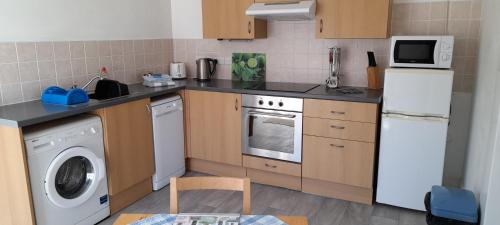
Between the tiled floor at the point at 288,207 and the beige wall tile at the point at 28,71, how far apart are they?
3.90ft

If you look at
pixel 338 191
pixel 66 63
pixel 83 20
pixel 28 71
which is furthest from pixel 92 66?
pixel 338 191

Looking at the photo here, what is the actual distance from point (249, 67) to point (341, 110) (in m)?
1.25

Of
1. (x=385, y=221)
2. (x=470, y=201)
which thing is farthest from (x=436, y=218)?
(x=385, y=221)

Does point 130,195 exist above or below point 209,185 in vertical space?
below

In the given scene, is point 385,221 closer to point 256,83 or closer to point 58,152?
point 256,83

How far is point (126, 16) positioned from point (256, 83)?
139 centimetres

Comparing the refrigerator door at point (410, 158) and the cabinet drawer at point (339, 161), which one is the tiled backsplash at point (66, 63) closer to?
the cabinet drawer at point (339, 161)

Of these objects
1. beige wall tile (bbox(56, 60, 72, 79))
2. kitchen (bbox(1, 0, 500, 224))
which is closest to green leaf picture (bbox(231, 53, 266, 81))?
kitchen (bbox(1, 0, 500, 224))

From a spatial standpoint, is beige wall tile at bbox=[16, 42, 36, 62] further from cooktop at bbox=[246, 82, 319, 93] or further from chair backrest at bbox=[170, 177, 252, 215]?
chair backrest at bbox=[170, 177, 252, 215]

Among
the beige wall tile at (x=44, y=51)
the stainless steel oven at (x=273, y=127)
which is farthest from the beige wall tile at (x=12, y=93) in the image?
the stainless steel oven at (x=273, y=127)

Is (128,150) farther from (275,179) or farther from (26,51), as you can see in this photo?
(275,179)

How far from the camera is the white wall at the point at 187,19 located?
3.89 metres

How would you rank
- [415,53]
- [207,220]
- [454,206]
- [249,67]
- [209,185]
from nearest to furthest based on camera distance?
[207,220] < [209,185] < [454,206] < [415,53] < [249,67]

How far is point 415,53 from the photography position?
8.55 feet
